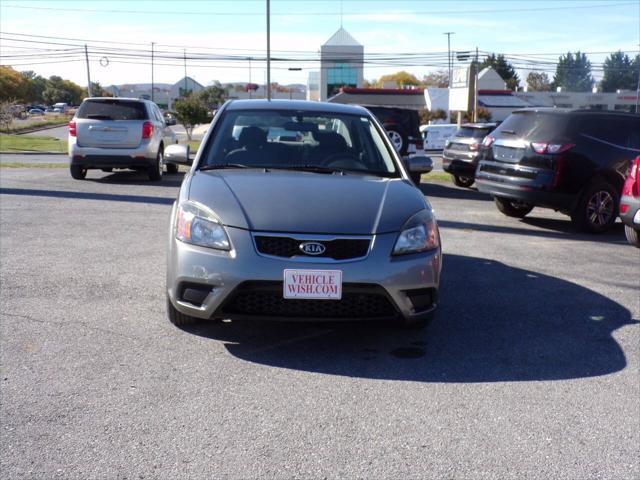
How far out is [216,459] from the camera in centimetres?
315

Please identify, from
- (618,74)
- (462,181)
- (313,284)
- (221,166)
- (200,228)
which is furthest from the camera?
(618,74)

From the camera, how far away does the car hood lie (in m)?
4.36

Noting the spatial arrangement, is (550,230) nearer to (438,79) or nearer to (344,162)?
(344,162)

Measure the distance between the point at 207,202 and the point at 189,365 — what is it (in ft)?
3.40

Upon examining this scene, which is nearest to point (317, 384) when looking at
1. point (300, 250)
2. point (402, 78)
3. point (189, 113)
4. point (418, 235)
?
point (300, 250)

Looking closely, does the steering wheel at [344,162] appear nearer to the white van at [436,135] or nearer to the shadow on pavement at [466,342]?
the shadow on pavement at [466,342]

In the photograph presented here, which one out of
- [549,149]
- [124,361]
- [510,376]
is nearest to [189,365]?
[124,361]

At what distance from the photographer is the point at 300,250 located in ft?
13.9

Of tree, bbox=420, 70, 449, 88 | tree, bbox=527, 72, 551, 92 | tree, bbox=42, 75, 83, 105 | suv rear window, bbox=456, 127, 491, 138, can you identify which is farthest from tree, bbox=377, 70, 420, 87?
suv rear window, bbox=456, 127, 491, 138

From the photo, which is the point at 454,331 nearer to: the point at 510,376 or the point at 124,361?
the point at 510,376

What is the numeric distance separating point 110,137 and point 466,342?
36.6 feet

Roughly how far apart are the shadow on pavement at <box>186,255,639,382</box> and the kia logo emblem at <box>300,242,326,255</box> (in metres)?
0.49

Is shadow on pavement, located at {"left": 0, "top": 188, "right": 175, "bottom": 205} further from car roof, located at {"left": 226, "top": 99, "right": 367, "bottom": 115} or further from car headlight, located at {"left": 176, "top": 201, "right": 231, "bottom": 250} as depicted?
car headlight, located at {"left": 176, "top": 201, "right": 231, "bottom": 250}

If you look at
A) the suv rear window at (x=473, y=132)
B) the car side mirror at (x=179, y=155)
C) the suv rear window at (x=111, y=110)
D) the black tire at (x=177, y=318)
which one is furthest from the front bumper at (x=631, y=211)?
the suv rear window at (x=111, y=110)
